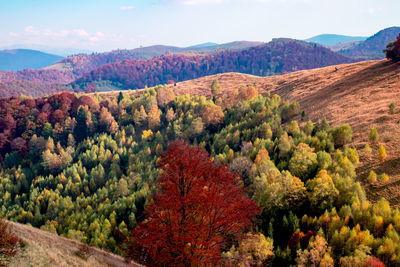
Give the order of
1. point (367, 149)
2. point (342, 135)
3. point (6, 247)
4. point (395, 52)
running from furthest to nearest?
point (395, 52) → point (342, 135) → point (367, 149) → point (6, 247)

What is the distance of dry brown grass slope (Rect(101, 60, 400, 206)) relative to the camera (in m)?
43.9

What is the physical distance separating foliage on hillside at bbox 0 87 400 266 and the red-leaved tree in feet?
8.54

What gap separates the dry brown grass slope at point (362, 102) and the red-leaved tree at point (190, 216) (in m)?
29.1

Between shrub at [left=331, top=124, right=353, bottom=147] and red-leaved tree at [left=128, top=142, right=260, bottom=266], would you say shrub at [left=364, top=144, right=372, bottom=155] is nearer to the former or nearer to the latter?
shrub at [left=331, top=124, right=353, bottom=147]

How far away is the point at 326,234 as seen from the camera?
107 feet

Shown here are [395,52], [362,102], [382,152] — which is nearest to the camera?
[382,152]

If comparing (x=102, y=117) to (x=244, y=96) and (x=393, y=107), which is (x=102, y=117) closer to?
(x=244, y=96)

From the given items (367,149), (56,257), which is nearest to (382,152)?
(367,149)

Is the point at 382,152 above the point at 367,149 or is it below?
above

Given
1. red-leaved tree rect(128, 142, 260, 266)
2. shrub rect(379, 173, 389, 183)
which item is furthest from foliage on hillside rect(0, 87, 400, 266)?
shrub rect(379, 173, 389, 183)

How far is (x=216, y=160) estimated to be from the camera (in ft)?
168

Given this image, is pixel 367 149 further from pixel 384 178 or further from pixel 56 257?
pixel 56 257

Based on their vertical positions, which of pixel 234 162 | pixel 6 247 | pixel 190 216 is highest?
pixel 6 247

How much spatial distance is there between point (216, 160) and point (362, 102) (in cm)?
5426
